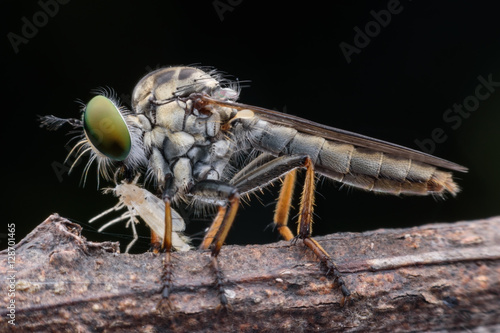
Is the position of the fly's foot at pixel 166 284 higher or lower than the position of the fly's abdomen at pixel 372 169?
lower

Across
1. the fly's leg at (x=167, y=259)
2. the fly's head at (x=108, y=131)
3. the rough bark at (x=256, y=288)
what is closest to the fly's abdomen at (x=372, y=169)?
the fly's head at (x=108, y=131)

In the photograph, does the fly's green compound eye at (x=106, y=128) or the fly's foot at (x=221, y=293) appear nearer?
the fly's foot at (x=221, y=293)

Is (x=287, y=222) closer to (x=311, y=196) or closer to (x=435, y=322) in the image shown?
(x=311, y=196)

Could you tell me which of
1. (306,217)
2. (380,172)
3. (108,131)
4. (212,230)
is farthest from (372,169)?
(108,131)

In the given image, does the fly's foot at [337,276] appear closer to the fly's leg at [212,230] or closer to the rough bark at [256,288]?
the rough bark at [256,288]

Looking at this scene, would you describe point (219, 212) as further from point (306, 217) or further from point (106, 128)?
point (106, 128)

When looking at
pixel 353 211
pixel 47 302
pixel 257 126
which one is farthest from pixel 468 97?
pixel 47 302
